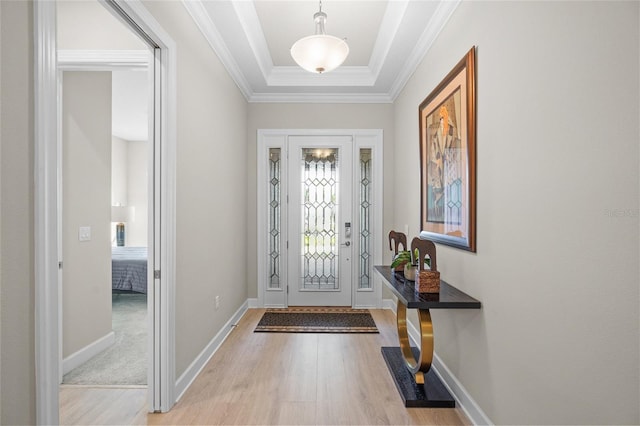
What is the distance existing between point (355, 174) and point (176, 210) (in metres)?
2.59

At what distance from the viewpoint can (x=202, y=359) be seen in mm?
2631

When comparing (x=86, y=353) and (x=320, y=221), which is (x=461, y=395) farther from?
(x=86, y=353)

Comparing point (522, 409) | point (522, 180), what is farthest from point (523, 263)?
point (522, 409)

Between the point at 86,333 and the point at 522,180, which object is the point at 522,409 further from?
the point at 86,333

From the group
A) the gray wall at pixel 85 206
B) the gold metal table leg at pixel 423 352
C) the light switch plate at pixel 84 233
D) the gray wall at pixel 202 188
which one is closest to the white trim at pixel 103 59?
the gray wall at pixel 85 206

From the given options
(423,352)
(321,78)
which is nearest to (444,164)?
(423,352)

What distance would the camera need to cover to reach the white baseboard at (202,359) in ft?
7.37

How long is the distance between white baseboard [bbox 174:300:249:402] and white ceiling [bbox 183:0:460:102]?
101 inches

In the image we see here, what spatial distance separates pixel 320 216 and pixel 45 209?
332 centimetres

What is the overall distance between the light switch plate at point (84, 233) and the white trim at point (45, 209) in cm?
179

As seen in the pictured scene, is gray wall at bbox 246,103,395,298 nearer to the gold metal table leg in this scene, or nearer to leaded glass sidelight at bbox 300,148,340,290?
leaded glass sidelight at bbox 300,148,340,290

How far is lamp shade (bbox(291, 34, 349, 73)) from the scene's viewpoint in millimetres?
2346

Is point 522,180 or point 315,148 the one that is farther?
point 315,148

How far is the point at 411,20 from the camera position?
8.57 ft
